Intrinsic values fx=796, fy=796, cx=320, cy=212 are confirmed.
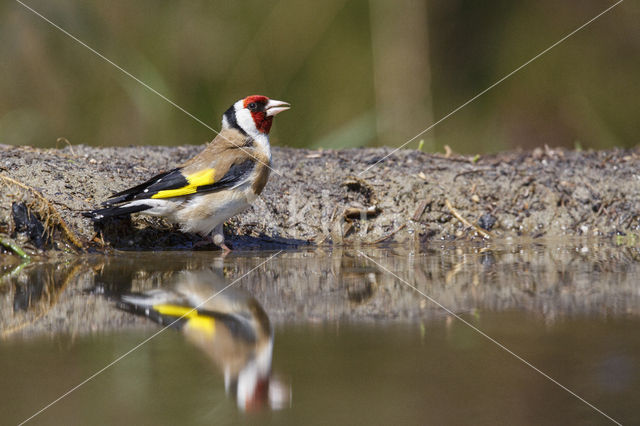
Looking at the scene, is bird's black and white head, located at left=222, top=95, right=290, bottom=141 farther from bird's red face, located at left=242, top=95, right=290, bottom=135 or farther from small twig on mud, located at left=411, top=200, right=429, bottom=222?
small twig on mud, located at left=411, top=200, right=429, bottom=222

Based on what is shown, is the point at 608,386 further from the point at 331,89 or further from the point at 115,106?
the point at 115,106

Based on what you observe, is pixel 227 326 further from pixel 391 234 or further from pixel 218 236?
pixel 391 234

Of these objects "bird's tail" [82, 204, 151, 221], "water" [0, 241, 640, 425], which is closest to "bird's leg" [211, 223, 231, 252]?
"bird's tail" [82, 204, 151, 221]

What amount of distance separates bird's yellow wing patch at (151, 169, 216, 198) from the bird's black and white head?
585mm

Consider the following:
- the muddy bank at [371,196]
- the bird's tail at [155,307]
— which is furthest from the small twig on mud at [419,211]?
the bird's tail at [155,307]

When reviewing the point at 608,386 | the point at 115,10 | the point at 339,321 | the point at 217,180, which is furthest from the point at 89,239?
the point at 115,10

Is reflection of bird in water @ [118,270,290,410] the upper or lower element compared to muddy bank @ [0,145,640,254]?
lower

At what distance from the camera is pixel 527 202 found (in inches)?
219

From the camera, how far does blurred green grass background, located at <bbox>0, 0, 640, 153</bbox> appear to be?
297 inches

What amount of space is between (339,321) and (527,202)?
120 inches

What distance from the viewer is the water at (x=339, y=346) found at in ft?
6.64

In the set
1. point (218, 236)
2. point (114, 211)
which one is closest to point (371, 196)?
point (218, 236)

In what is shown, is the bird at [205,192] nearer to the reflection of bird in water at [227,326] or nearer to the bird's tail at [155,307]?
the reflection of bird in water at [227,326]

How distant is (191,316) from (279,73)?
16.8ft
